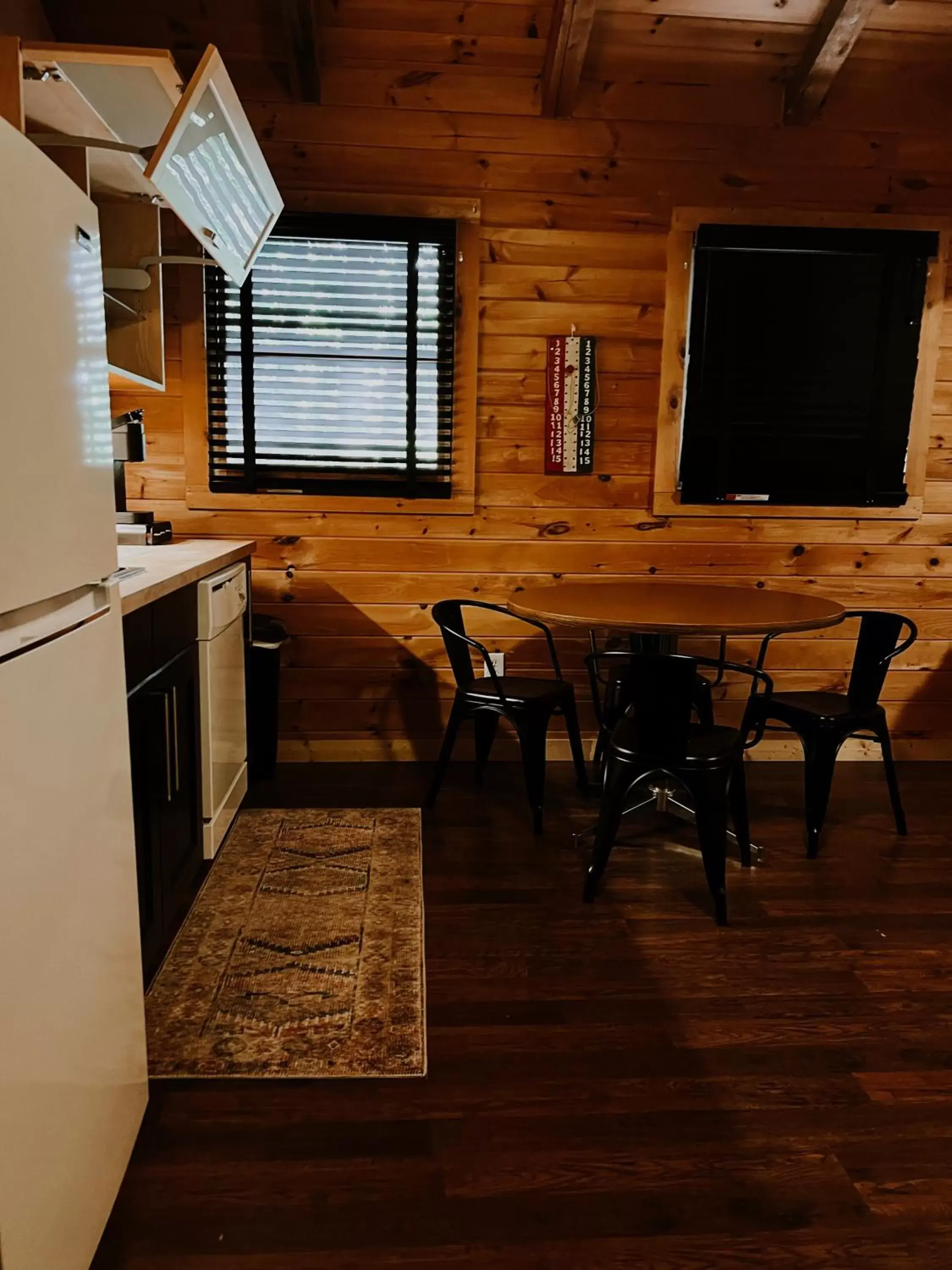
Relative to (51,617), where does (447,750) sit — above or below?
below

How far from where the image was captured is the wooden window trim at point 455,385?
3.46 m

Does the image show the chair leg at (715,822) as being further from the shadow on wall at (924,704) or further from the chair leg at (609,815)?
the shadow on wall at (924,704)

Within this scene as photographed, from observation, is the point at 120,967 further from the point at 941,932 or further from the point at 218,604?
the point at 941,932

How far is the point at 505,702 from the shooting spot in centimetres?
295

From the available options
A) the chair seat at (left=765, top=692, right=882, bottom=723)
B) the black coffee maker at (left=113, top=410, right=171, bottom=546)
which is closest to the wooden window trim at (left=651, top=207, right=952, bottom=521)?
the chair seat at (left=765, top=692, right=882, bottom=723)

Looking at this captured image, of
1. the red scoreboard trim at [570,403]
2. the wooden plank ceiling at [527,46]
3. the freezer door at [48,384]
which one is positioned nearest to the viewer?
the freezer door at [48,384]

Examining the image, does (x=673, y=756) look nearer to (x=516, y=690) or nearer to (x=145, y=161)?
(x=516, y=690)

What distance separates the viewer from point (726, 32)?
3447 millimetres

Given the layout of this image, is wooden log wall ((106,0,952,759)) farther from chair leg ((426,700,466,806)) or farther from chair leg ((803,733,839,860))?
chair leg ((803,733,839,860))

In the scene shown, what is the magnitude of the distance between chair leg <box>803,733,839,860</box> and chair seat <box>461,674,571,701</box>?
88 cm

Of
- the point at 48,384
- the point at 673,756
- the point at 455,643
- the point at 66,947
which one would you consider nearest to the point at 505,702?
the point at 455,643

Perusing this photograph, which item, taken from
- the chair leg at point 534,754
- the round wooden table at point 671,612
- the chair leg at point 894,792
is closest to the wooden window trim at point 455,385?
the round wooden table at point 671,612

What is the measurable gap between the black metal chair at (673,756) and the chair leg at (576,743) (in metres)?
0.66

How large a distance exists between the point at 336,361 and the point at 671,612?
1.81 metres
